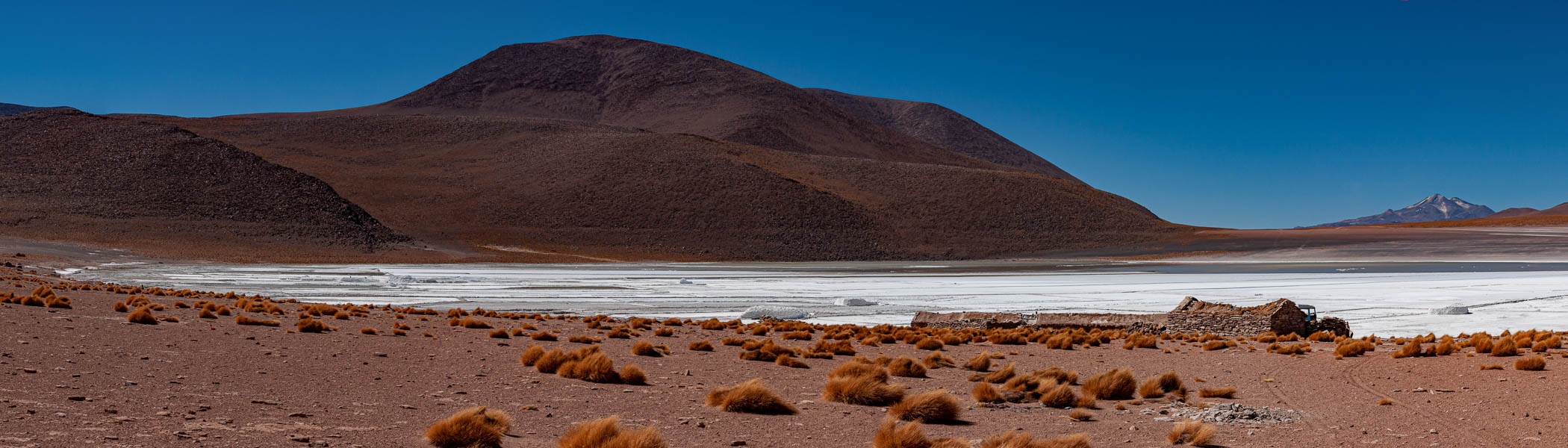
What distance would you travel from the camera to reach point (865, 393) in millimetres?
10250

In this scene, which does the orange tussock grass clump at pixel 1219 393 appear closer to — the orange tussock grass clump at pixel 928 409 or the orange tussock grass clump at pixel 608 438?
the orange tussock grass clump at pixel 928 409

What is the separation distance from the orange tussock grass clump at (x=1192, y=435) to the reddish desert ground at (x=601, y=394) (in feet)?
0.76

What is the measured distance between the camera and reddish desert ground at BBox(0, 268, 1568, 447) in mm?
7758

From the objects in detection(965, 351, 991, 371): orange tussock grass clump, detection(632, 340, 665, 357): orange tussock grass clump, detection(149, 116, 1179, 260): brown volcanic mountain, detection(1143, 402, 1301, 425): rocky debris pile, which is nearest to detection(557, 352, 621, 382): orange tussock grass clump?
detection(632, 340, 665, 357): orange tussock grass clump

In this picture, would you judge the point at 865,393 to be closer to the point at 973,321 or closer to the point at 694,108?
the point at 973,321

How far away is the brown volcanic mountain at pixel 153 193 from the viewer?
78.9 metres

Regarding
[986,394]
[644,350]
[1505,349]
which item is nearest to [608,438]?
[986,394]

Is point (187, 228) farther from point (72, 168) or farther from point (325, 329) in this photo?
point (325, 329)

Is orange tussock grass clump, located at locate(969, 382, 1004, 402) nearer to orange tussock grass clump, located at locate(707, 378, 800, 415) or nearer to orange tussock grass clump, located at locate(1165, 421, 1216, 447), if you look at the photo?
orange tussock grass clump, located at locate(707, 378, 800, 415)

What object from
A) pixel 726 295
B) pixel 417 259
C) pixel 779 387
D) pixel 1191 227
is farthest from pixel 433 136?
pixel 779 387

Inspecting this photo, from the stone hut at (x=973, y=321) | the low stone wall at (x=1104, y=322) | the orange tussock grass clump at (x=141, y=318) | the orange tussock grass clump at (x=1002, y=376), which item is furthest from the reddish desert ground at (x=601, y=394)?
the stone hut at (x=973, y=321)

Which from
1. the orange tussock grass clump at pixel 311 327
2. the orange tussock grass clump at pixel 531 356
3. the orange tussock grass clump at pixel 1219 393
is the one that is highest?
the orange tussock grass clump at pixel 311 327

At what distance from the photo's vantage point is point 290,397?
907cm

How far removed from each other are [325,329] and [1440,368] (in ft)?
52.5
